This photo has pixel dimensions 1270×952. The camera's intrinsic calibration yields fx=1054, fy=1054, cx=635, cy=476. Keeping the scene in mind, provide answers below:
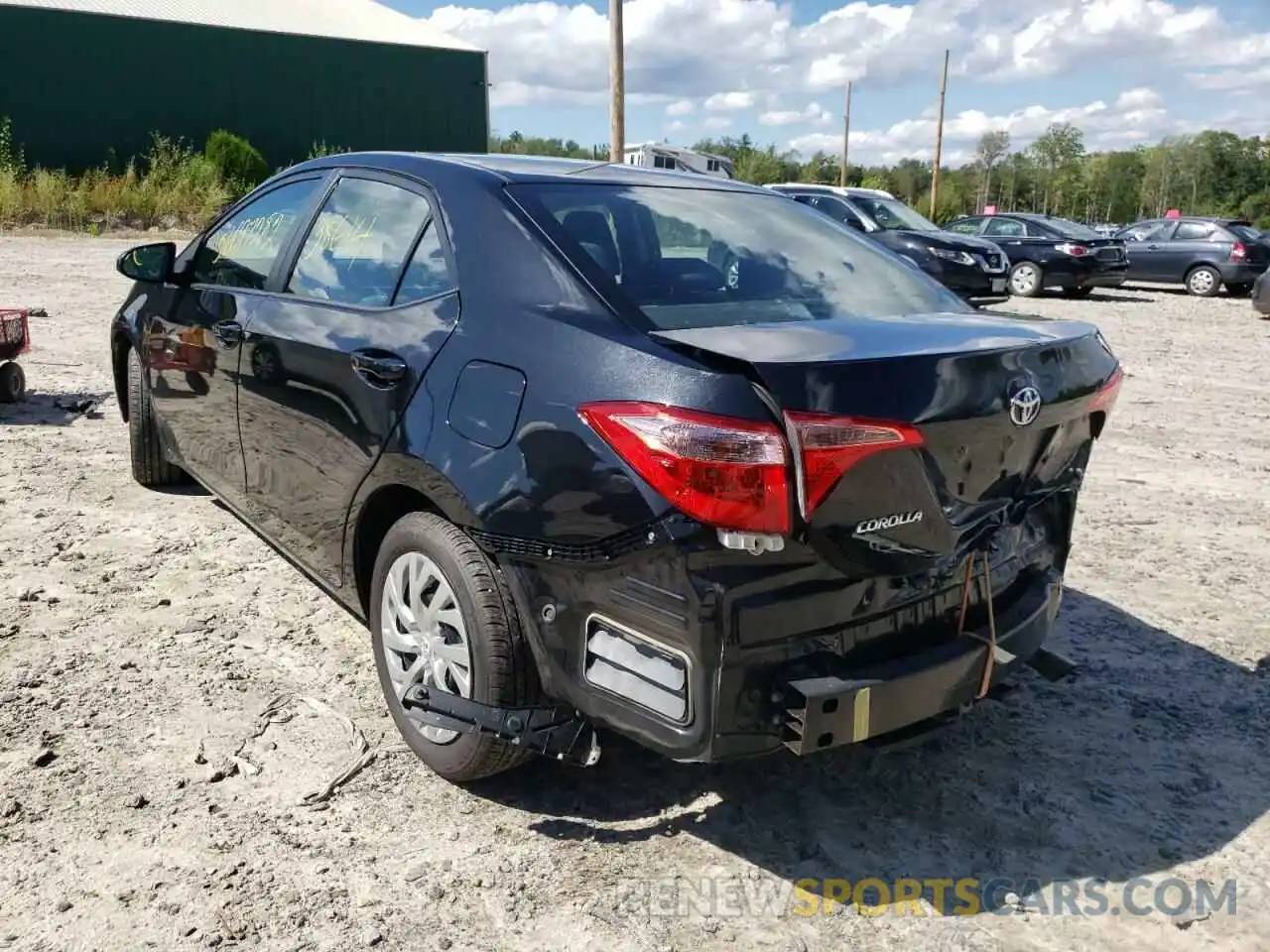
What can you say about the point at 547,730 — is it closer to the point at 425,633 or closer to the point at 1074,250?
the point at 425,633

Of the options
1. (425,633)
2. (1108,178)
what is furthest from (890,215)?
(1108,178)

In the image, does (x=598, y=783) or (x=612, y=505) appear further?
(x=598, y=783)

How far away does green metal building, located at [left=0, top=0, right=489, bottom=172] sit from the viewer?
1120 inches

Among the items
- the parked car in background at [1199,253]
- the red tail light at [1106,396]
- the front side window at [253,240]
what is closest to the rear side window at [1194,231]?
the parked car in background at [1199,253]

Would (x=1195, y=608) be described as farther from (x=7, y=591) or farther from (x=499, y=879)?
(x=7, y=591)

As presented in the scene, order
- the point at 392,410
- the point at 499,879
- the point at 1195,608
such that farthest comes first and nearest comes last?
the point at 1195,608
the point at 392,410
the point at 499,879

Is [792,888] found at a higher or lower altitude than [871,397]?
lower

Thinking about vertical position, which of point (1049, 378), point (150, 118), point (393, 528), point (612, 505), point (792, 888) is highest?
point (150, 118)

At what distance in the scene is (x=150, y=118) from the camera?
3009cm

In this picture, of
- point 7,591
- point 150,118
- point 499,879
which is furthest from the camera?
point 150,118

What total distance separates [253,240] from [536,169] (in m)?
1.43

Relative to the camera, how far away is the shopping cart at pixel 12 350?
6.42 meters

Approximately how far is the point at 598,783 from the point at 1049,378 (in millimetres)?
1601

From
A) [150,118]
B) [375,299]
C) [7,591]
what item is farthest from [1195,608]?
[150,118]
